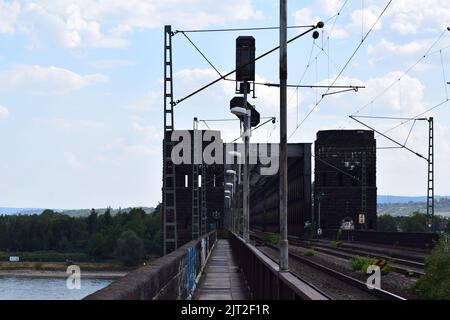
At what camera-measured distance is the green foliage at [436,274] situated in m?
21.6

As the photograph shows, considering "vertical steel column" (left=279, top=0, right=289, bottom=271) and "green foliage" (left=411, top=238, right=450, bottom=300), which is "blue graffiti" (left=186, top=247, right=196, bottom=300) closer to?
"vertical steel column" (left=279, top=0, right=289, bottom=271)

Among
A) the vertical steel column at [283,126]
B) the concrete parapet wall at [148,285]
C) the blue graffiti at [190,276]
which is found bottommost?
the blue graffiti at [190,276]

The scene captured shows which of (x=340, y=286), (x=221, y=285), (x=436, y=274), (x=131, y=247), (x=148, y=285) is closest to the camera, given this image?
(x=148, y=285)

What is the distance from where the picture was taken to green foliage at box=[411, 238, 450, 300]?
2156 centimetres

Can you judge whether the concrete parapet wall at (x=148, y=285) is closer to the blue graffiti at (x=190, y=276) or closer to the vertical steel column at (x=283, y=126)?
the vertical steel column at (x=283, y=126)

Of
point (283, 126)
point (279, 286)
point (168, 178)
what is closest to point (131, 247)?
point (168, 178)

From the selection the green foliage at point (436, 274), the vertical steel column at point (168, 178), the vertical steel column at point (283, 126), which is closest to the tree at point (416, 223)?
the vertical steel column at point (168, 178)

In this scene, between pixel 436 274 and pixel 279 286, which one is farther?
pixel 436 274

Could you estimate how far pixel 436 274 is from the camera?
22.2 m

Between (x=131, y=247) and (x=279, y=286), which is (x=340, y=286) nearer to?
(x=279, y=286)

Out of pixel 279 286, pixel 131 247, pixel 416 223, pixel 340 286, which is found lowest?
pixel 131 247

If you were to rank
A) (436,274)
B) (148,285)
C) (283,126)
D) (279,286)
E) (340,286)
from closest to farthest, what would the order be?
(148,285)
(279,286)
(283,126)
(436,274)
(340,286)
